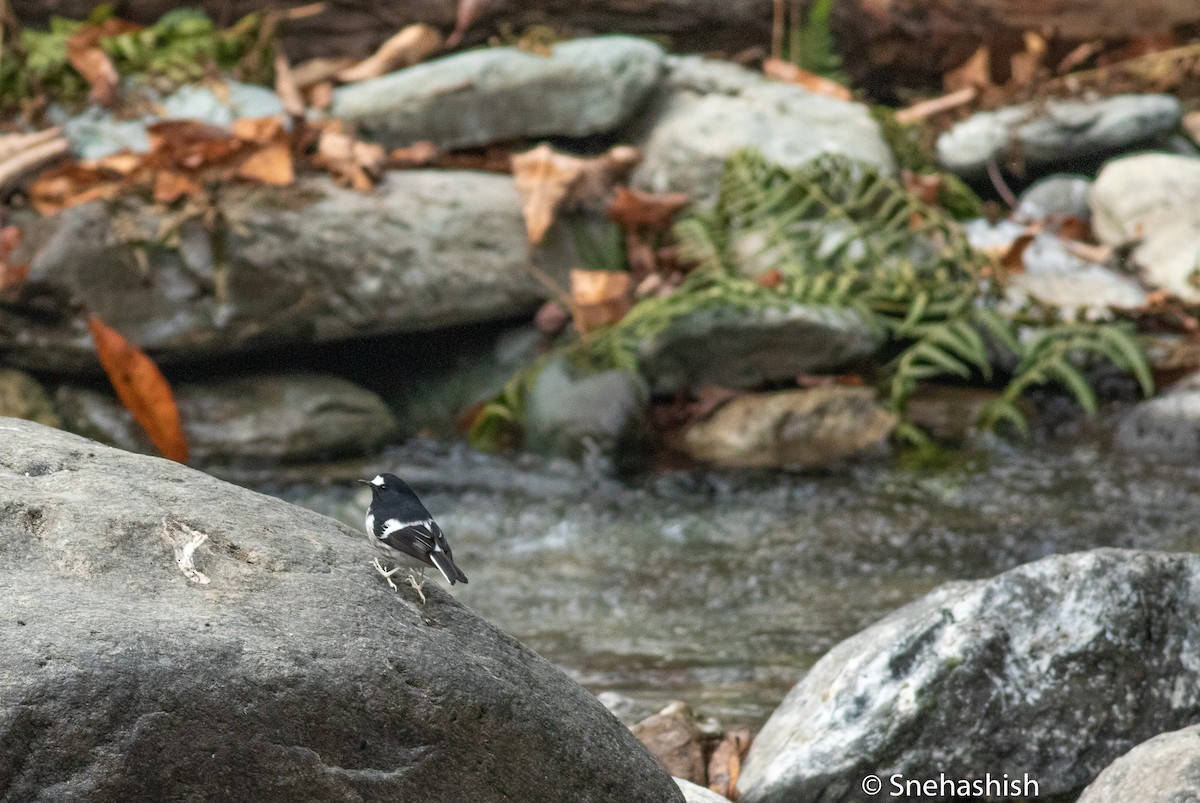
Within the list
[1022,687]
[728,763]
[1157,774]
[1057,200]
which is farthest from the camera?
[1057,200]

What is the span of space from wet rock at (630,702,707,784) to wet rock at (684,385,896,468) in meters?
3.02

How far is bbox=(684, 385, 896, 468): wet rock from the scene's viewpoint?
6.62m

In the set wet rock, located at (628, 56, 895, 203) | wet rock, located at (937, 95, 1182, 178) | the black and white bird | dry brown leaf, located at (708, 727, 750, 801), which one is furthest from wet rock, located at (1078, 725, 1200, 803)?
wet rock, located at (937, 95, 1182, 178)

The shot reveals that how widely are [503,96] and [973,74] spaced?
147 inches

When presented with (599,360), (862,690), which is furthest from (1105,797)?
(599,360)

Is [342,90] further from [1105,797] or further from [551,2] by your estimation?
[1105,797]

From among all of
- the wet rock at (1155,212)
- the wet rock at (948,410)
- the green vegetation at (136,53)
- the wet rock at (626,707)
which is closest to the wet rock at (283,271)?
the green vegetation at (136,53)

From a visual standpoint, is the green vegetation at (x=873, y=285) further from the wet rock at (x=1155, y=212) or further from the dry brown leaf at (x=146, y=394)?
the dry brown leaf at (x=146, y=394)

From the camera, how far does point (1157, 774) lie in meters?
2.37

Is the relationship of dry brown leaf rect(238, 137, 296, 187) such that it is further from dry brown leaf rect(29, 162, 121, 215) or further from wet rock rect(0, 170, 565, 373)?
dry brown leaf rect(29, 162, 121, 215)

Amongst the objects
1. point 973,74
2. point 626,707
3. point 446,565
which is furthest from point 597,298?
point 446,565

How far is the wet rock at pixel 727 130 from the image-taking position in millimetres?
8336

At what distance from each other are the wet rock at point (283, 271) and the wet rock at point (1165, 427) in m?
3.29

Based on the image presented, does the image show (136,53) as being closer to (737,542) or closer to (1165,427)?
(737,542)
